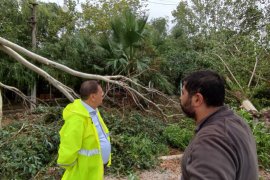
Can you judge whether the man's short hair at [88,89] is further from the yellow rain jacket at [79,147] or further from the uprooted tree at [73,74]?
the uprooted tree at [73,74]

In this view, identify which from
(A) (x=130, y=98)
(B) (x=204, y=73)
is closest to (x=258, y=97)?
(A) (x=130, y=98)

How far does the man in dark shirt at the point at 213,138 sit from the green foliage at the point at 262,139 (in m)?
5.32

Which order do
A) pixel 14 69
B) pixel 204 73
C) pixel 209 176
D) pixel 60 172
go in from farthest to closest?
1. pixel 14 69
2. pixel 60 172
3. pixel 204 73
4. pixel 209 176

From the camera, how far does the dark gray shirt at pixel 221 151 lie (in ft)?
4.84

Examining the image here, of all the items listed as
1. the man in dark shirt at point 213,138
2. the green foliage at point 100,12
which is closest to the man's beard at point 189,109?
the man in dark shirt at point 213,138

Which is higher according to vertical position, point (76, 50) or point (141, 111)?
point (76, 50)

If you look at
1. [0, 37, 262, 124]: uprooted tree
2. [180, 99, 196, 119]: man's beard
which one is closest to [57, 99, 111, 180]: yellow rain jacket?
[180, 99, 196, 119]: man's beard

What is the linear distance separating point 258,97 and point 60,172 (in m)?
7.01

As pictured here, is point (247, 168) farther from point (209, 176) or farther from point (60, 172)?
point (60, 172)

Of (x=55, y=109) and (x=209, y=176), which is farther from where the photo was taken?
(x=55, y=109)

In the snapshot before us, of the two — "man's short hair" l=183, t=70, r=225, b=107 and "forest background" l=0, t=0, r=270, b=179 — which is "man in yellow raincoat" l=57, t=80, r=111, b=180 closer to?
"man's short hair" l=183, t=70, r=225, b=107

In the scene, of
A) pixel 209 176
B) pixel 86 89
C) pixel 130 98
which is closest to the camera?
pixel 209 176

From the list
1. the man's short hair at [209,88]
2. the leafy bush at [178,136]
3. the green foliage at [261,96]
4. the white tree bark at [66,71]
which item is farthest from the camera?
the green foliage at [261,96]

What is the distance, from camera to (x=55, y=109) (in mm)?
7539
